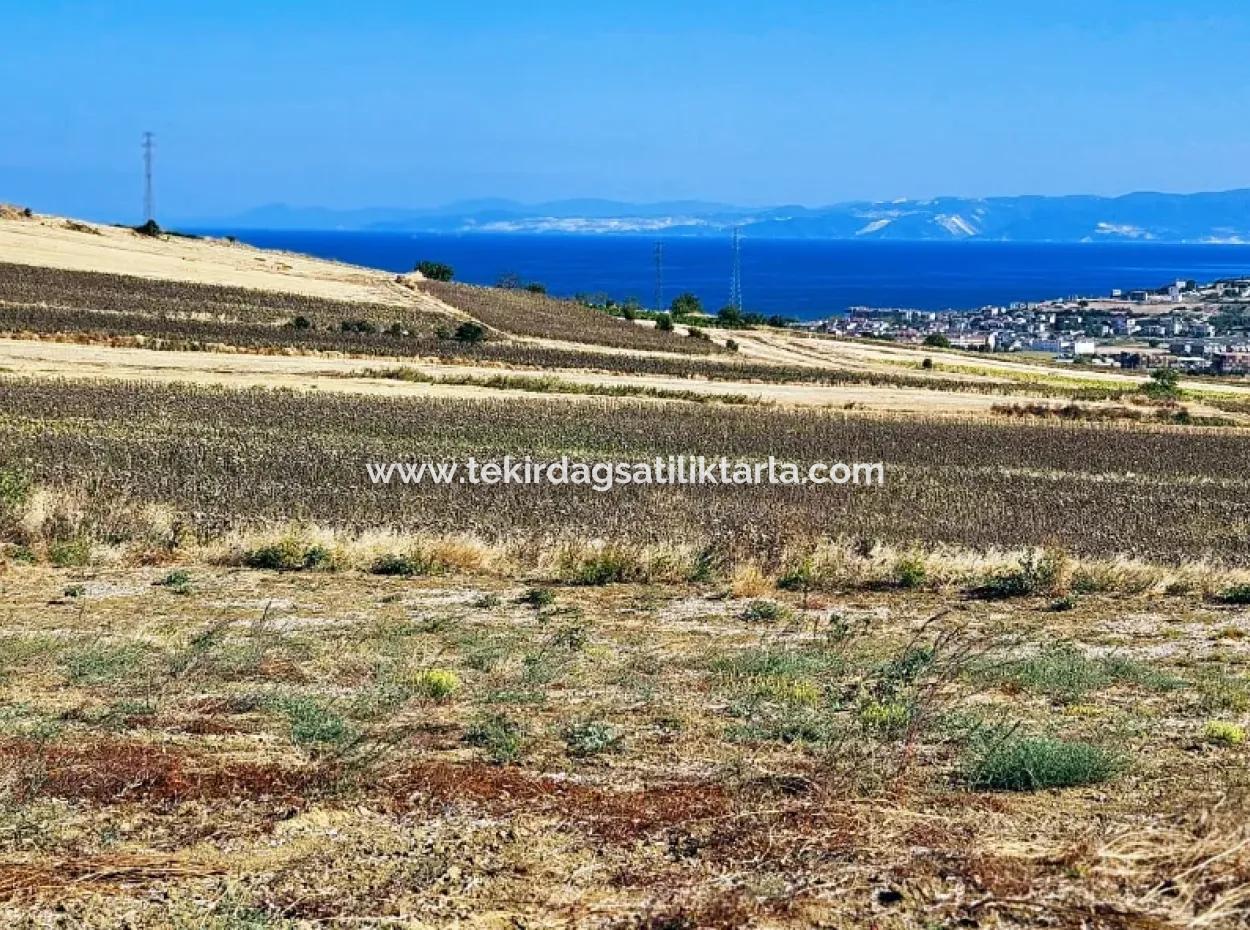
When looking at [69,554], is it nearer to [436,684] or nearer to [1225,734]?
[436,684]

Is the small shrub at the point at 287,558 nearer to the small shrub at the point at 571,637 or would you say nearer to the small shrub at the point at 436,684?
the small shrub at the point at 571,637

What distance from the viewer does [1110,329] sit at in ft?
451

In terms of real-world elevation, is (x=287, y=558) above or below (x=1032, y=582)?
above

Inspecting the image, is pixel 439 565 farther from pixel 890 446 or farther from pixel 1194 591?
pixel 890 446

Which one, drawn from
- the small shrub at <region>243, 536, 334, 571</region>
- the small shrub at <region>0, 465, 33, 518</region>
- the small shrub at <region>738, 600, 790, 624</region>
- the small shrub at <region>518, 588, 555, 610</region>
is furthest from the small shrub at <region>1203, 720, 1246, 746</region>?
the small shrub at <region>0, 465, 33, 518</region>

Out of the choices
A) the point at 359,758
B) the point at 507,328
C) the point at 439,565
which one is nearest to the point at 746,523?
the point at 439,565

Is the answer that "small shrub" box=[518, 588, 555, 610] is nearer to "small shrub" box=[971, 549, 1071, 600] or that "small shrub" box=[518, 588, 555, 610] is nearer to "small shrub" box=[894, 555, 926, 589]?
"small shrub" box=[894, 555, 926, 589]

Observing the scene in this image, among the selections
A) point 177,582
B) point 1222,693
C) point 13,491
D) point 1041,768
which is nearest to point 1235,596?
point 1222,693

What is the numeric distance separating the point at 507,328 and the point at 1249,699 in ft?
238

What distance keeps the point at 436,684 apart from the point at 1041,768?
436 cm

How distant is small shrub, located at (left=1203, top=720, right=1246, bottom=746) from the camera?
7867 millimetres

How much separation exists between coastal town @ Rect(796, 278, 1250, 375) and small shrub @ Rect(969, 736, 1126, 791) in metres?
96.4

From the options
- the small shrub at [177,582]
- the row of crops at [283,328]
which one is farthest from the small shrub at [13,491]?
the row of crops at [283,328]

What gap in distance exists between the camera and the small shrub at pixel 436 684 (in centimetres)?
910
